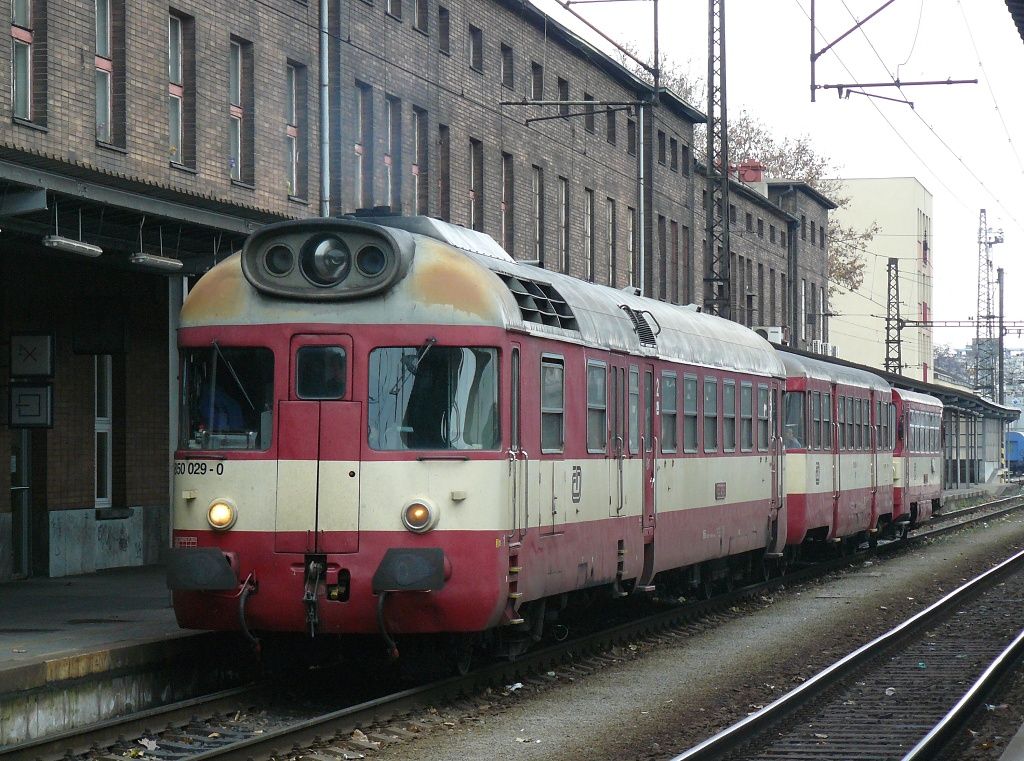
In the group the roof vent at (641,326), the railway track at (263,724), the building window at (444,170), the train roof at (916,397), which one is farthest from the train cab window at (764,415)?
the building window at (444,170)

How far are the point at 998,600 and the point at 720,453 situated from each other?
4719mm

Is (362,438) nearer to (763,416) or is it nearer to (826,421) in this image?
(763,416)

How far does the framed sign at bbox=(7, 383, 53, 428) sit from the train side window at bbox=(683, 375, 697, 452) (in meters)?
6.18

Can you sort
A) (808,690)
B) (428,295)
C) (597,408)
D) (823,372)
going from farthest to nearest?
(823,372)
(597,408)
(808,690)
(428,295)

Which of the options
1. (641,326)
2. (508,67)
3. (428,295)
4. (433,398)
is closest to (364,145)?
(508,67)

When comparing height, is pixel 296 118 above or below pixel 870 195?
below

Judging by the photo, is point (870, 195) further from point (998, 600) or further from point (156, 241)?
point (156, 241)

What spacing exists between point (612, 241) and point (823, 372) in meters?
17.2

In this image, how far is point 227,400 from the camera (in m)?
11.5

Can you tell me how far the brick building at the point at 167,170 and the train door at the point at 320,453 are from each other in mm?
1704

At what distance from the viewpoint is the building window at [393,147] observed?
1102 inches

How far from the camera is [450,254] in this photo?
11.6 metres

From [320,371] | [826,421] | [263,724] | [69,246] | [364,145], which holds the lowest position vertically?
[263,724]

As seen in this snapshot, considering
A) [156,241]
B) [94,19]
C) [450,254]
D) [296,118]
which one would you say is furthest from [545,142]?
[450,254]
